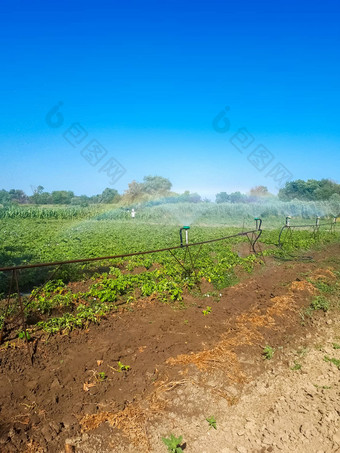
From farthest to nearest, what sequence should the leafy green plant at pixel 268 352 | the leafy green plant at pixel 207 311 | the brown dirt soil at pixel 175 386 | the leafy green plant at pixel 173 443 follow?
the leafy green plant at pixel 207 311 < the leafy green plant at pixel 268 352 < the brown dirt soil at pixel 175 386 < the leafy green plant at pixel 173 443

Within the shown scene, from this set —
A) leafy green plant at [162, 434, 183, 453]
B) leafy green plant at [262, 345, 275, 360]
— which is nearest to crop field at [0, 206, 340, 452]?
leafy green plant at [262, 345, 275, 360]

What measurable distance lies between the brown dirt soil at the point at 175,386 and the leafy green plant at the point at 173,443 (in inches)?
3.5

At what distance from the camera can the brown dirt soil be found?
120 inches

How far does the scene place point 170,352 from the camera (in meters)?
4.80

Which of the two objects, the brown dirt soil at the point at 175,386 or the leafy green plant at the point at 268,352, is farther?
the leafy green plant at the point at 268,352

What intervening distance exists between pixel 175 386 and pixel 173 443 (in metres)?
1.05

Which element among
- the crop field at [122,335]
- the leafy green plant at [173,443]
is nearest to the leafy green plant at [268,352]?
the crop field at [122,335]

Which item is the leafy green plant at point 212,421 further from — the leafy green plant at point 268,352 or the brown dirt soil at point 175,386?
the leafy green plant at point 268,352

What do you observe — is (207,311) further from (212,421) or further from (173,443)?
(173,443)

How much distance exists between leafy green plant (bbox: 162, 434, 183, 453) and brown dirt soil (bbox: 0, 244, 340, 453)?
90 mm

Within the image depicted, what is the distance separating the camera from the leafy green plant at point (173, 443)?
2850mm

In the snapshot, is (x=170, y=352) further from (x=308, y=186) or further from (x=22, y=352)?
(x=308, y=186)

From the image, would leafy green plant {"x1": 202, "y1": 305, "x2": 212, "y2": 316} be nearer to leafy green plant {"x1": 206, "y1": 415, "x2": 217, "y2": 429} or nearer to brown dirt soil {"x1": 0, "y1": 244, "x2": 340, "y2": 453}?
brown dirt soil {"x1": 0, "y1": 244, "x2": 340, "y2": 453}

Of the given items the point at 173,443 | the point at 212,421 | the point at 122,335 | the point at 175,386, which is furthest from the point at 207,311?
the point at 173,443
